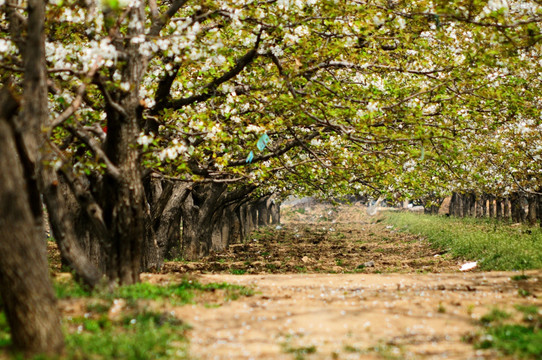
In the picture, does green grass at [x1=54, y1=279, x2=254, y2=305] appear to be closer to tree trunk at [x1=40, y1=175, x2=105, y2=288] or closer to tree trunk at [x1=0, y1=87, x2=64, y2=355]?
tree trunk at [x1=40, y1=175, x2=105, y2=288]

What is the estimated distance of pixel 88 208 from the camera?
10.2 meters

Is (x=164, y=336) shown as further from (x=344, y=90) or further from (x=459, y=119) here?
(x=459, y=119)

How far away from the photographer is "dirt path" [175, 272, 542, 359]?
282 inches

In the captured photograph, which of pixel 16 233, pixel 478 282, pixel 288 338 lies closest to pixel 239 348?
pixel 288 338

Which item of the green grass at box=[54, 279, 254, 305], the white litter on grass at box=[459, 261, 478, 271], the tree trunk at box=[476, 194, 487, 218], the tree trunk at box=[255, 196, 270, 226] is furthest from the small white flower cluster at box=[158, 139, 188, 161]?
the tree trunk at box=[255, 196, 270, 226]

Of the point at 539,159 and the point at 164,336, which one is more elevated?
the point at 539,159

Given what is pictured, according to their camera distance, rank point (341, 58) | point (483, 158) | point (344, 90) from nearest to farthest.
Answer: point (341, 58)
point (344, 90)
point (483, 158)

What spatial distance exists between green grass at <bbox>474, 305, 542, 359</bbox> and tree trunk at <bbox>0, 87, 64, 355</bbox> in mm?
5554

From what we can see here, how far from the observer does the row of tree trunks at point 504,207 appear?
109 feet

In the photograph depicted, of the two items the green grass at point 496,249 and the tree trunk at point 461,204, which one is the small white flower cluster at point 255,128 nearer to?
the green grass at point 496,249

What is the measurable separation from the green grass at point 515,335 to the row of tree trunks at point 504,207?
24.4 meters

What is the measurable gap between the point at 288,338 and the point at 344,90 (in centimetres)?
821

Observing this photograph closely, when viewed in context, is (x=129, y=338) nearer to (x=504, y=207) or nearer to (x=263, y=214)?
(x=504, y=207)

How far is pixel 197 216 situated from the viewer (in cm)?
2456
